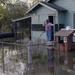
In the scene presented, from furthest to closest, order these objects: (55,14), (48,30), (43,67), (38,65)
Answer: (55,14), (48,30), (38,65), (43,67)

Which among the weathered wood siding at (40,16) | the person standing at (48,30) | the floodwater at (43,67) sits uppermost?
the weathered wood siding at (40,16)

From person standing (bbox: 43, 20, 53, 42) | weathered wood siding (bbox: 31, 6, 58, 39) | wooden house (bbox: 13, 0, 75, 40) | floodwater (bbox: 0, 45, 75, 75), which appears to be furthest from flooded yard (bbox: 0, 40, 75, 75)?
weathered wood siding (bbox: 31, 6, 58, 39)

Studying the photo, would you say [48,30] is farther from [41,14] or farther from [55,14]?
[41,14]

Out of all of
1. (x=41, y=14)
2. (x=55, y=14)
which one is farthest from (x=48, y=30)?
(x=41, y=14)

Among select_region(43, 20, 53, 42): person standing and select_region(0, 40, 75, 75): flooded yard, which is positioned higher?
select_region(43, 20, 53, 42): person standing

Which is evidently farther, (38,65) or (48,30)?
(48,30)

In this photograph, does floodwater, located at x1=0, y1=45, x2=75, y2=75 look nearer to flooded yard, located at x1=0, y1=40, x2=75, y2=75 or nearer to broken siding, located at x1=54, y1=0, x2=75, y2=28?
flooded yard, located at x1=0, y1=40, x2=75, y2=75

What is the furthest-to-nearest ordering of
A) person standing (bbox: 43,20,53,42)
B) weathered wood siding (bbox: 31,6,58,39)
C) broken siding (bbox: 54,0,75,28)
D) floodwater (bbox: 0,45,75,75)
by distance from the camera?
weathered wood siding (bbox: 31,6,58,39)
broken siding (bbox: 54,0,75,28)
person standing (bbox: 43,20,53,42)
floodwater (bbox: 0,45,75,75)

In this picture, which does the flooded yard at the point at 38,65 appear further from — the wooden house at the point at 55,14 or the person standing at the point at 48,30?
the wooden house at the point at 55,14

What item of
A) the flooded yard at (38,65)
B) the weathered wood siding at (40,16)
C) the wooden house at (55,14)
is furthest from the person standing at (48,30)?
the flooded yard at (38,65)

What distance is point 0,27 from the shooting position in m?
35.1

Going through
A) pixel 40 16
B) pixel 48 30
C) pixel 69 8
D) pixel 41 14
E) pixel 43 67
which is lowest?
pixel 43 67

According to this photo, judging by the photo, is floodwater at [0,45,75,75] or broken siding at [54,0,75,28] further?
broken siding at [54,0,75,28]

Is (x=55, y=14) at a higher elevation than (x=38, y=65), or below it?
higher
